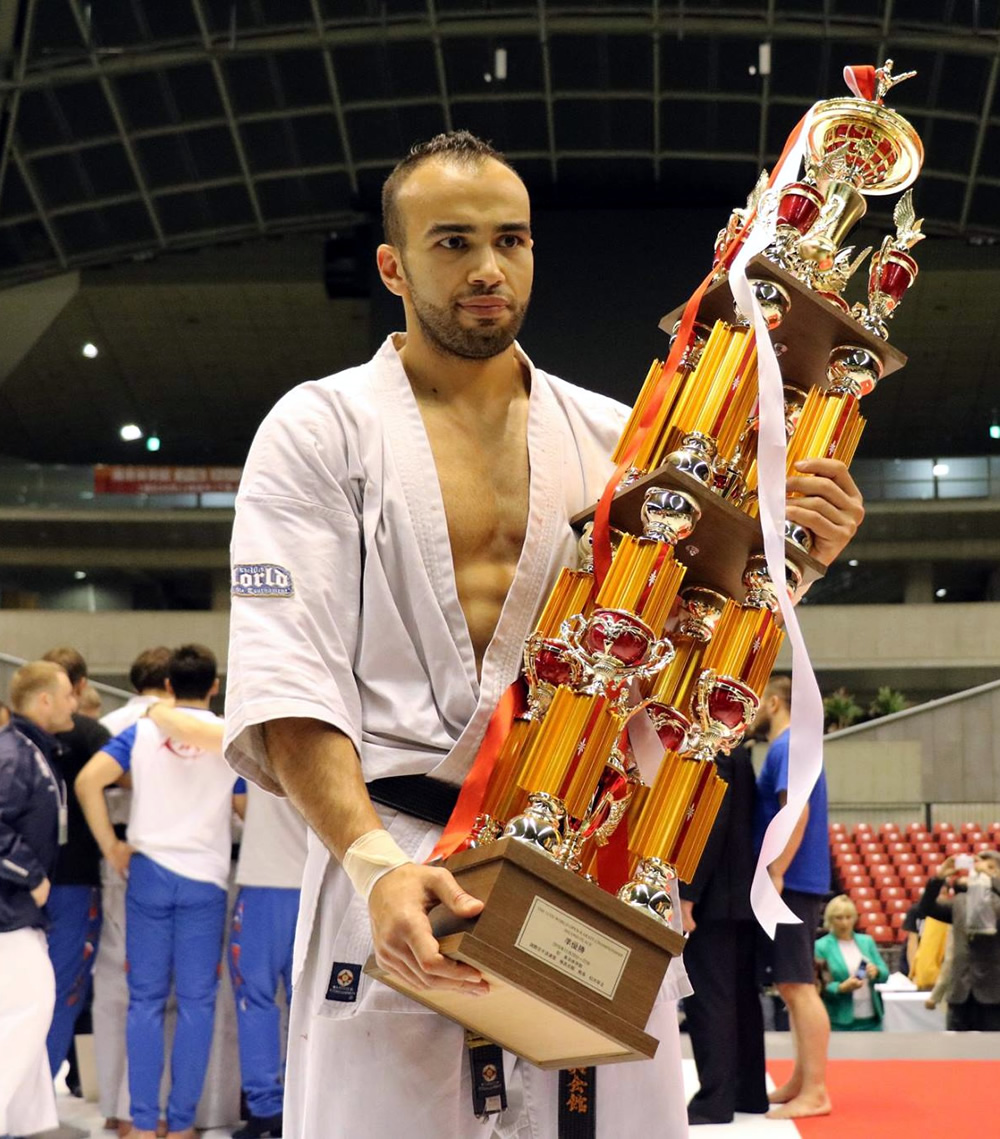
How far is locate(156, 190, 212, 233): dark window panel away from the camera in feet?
69.4

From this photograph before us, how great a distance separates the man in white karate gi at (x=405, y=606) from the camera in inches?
72.2

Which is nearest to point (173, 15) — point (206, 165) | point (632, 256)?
point (206, 165)

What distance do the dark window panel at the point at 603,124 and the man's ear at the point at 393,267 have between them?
18069mm

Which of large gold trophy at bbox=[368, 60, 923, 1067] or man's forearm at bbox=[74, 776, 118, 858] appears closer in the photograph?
large gold trophy at bbox=[368, 60, 923, 1067]

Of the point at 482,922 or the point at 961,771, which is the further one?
the point at 961,771

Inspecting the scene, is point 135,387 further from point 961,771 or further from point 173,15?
point 961,771

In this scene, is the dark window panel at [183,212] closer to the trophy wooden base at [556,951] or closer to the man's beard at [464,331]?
the man's beard at [464,331]

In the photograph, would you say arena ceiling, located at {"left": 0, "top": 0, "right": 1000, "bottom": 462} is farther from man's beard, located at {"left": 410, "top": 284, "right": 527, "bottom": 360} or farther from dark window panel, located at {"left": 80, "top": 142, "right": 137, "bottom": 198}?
man's beard, located at {"left": 410, "top": 284, "right": 527, "bottom": 360}

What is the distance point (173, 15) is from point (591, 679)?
18.2m

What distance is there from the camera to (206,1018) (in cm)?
533

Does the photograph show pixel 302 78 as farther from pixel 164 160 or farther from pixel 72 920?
pixel 72 920

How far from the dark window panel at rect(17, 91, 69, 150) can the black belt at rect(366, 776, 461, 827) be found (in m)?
18.8

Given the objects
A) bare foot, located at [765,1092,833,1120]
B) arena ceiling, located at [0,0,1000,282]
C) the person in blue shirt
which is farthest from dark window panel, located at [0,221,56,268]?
bare foot, located at [765,1092,833,1120]

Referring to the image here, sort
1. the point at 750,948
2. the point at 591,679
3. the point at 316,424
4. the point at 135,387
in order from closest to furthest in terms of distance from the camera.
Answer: the point at 591,679, the point at 316,424, the point at 750,948, the point at 135,387
